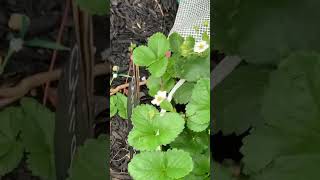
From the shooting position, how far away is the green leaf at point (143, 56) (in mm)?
1044

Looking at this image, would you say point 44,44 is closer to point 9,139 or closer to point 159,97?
point 9,139

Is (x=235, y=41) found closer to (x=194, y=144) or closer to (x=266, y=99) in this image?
(x=266, y=99)

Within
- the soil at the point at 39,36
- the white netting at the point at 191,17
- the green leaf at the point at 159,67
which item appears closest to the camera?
the soil at the point at 39,36

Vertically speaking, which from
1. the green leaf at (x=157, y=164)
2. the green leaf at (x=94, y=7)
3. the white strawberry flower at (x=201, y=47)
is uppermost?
the green leaf at (x=94, y=7)

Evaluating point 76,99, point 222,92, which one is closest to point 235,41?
point 222,92

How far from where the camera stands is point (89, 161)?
20.9 inches

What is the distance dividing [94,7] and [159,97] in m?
0.53

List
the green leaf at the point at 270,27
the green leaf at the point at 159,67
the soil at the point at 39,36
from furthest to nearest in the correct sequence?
1. the green leaf at the point at 159,67
2. the soil at the point at 39,36
3. the green leaf at the point at 270,27

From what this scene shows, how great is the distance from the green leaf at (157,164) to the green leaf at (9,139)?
47 cm

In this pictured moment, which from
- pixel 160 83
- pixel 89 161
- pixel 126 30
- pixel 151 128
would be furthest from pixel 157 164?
pixel 89 161

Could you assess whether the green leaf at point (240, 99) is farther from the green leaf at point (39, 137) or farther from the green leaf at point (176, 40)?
the green leaf at point (176, 40)

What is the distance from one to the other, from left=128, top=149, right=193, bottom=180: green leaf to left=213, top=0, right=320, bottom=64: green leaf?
0.61m

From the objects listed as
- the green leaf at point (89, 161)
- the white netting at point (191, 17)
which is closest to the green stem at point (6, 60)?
the green leaf at point (89, 161)

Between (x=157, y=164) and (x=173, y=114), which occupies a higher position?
(x=173, y=114)
